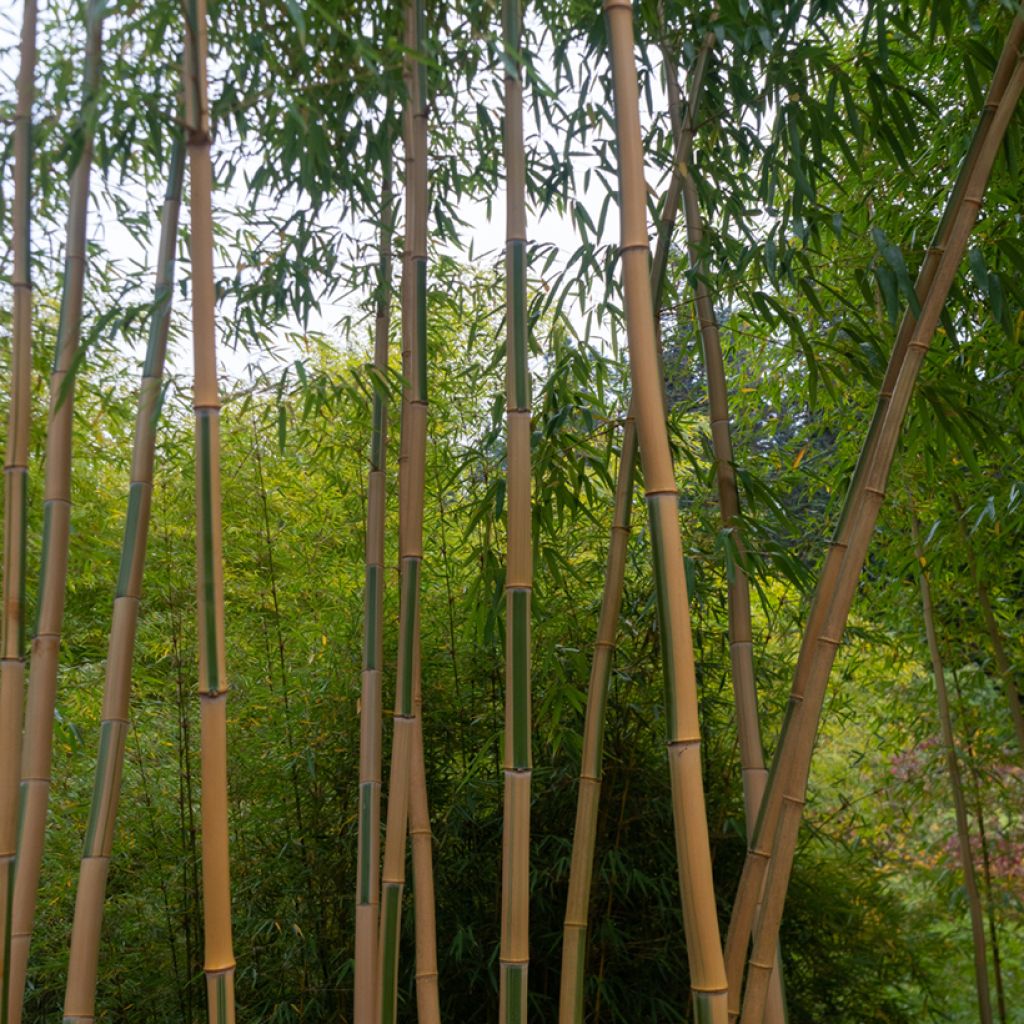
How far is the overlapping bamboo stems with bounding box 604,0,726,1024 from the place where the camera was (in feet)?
5.16

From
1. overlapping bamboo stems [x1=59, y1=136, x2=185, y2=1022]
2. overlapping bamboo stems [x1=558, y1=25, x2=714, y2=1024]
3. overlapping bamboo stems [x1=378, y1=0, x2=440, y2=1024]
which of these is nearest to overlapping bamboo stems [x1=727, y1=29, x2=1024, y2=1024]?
overlapping bamboo stems [x1=558, y1=25, x2=714, y2=1024]

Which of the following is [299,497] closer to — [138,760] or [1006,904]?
[138,760]

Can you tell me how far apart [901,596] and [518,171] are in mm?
3292

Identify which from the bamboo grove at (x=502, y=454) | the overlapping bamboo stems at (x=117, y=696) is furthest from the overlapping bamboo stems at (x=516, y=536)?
the overlapping bamboo stems at (x=117, y=696)

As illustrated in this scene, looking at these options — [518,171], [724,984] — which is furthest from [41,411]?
[724,984]

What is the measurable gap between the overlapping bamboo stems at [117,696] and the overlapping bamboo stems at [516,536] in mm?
613

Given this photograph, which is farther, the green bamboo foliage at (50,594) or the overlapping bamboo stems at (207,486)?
the green bamboo foliage at (50,594)

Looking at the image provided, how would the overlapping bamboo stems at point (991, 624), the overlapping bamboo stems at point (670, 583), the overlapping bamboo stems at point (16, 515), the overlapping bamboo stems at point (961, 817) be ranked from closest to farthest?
the overlapping bamboo stems at point (670, 583), the overlapping bamboo stems at point (16, 515), the overlapping bamboo stems at point (991, 624), the overlapping bamboo stems at point (961, 817)

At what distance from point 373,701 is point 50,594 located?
27.6 inches

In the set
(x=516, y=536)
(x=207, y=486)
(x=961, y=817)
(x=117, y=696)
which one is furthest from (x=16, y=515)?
(x=961, y=817)

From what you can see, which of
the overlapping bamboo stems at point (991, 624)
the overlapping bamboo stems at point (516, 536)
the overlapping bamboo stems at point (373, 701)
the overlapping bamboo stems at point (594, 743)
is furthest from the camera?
the overlapping bamboo stems at point (991, 624)

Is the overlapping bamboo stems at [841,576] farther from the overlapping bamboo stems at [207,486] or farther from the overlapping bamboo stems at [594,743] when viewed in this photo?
the overlapping bamboo stems at [207,486]

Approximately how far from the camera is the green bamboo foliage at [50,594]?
6.80 ft

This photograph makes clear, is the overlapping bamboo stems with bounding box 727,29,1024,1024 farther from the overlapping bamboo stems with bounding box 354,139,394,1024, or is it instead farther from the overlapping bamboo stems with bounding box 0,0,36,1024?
the overlapping bamboo stems with bounding box 0,0,36,1024
